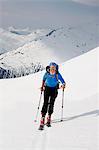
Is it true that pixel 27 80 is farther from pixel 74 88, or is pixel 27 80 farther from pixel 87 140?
pixel 87 140

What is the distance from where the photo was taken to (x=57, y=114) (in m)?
14.3

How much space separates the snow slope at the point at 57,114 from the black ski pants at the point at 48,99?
0.45 m

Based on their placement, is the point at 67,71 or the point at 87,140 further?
the point at 67,71

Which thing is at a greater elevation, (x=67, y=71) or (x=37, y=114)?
(x=67, y=71)

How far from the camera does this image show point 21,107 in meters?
15.4

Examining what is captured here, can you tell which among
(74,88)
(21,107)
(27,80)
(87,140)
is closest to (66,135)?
(87,140)

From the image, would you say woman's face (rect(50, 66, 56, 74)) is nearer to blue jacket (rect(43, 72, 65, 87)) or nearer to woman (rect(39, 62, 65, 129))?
woman (rect(39, 62, 65, 129))

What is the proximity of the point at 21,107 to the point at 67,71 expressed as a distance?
7.53m

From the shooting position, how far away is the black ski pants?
40.3 feet

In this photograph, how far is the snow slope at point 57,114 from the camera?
35.0 feet

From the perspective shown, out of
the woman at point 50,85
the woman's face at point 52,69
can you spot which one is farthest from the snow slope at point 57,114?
the woman's face at point 52,69

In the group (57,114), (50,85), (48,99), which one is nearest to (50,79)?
(50,85)

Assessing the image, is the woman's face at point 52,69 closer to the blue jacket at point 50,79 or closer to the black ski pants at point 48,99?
the blue jacket at point 50,79

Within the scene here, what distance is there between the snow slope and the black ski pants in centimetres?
45
